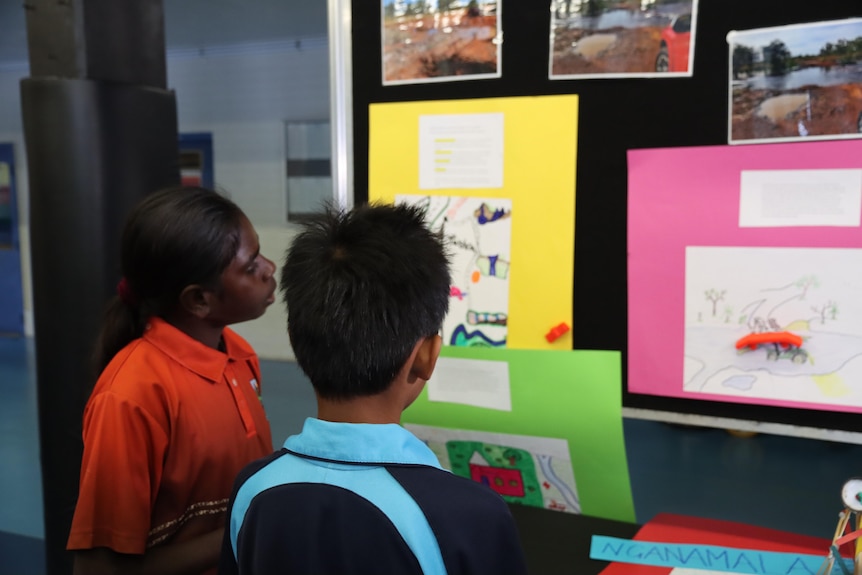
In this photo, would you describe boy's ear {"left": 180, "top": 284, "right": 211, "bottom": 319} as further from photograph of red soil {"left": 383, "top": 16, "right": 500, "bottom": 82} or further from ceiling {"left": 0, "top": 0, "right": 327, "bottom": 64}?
ceiling {"left": 0, "top": 0, "right": 327, "bottom": 64}

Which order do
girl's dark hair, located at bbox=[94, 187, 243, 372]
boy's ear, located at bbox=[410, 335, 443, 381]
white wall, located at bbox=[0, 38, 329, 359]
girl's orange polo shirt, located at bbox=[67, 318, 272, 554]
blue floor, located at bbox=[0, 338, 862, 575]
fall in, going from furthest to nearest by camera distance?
white wall, located at bbox=[0, 38, 329, 359]
blue floor, located at bbox=[0, 338, 862, 575]
girl's dark hair, located at bbox=[94, 187, 243, 372]
girl's orange polo shirt, located at bbox=[67, 318, 272, 554]
boy's ear, located at bbox=[410, 335, 443, 381]

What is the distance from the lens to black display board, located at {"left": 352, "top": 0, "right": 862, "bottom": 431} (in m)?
0.87

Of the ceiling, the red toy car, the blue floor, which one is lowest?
the blue floor

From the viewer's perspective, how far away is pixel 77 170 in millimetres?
1443

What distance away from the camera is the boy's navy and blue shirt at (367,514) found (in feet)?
1.79

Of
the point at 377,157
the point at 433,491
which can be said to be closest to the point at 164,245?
the point at 377,157

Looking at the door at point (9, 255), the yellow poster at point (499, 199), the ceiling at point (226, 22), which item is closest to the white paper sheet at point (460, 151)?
the yellow poster at point (499, 199)

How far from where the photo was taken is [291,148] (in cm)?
526

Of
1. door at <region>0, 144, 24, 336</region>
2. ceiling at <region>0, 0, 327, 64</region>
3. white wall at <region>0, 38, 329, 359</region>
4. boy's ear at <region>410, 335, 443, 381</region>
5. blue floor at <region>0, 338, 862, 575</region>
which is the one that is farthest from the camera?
door at <region>0, 144, 24, 336</region>

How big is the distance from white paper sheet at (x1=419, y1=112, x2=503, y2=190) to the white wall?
4235mm

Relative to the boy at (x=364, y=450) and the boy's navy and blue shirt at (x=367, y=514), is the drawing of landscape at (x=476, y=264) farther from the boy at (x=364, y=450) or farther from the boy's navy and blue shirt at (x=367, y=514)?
the boy's navy and blue shirt at (x=367, y=514)

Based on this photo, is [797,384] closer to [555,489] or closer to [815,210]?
[815,210]

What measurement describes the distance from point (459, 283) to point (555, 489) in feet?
1.14

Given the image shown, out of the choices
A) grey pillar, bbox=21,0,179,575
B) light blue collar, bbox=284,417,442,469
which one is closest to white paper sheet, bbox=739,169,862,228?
light blue collar, bbox=284,417,442,469
